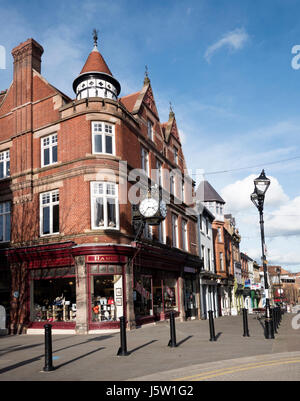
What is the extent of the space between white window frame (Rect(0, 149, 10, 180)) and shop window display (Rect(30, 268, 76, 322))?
6.39 m

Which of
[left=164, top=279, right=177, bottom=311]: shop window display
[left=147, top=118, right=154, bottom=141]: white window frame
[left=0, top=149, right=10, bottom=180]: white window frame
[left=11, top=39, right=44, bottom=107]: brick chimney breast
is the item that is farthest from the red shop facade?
[left=11, top=39, right=44, bottom=107]: brick chimney breast

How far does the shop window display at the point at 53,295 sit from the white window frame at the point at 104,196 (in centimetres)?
253

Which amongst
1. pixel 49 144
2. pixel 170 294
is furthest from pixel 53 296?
pixel 170 294

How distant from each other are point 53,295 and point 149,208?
6.28 meters

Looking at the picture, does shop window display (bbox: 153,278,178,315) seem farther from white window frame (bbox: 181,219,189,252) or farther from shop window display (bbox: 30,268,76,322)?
shop window display (bbox: 30,268,76,322)

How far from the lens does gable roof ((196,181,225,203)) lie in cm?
4584

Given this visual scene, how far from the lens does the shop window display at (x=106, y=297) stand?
702 inches

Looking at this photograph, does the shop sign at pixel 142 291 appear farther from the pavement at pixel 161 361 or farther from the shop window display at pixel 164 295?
the pavement at pixel 161 361

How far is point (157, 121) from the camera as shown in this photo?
26.7 metres

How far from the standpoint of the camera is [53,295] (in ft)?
62.5

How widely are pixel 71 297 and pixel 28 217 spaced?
5086 mm

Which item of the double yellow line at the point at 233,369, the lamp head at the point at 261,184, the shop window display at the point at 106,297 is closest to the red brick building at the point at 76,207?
the shop window display at the point at 106,297

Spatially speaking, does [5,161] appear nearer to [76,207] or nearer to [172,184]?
[76,207]
